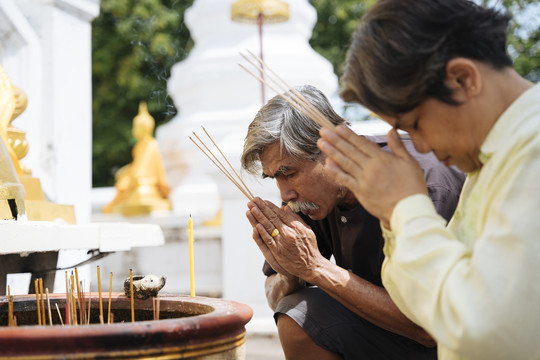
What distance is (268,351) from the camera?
4238 mm

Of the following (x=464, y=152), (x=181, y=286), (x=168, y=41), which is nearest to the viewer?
(x=464, y=152)

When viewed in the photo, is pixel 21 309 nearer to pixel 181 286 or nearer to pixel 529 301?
pixel 529 301

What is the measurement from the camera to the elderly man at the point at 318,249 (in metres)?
2.18

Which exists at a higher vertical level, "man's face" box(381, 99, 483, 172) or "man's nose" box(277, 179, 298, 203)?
"man's face" box(381, 99, 483, 172)

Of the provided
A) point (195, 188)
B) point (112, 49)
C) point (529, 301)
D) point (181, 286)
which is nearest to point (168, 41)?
point (112, 49)

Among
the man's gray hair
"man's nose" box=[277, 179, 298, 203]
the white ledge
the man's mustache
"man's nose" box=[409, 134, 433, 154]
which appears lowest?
the white ledge

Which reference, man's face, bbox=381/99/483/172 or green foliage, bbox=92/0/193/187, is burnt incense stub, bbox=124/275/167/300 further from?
green foliage, bbox=92/0/193/187

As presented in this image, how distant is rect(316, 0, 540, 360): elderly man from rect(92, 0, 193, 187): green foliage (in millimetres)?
12564

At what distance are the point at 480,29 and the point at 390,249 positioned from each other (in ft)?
1.71

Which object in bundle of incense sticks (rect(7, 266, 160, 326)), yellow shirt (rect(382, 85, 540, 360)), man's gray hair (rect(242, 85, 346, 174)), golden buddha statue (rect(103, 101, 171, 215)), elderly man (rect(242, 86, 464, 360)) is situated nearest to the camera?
yellow shirt (rect(382, 85, 540, 360))

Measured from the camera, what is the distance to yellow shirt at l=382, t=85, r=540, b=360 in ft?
3.86

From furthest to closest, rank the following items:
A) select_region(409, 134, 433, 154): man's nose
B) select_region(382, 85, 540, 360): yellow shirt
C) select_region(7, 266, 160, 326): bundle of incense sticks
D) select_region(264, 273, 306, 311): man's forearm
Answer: select_region(264, 273, 306, 311): man's forearm → select_region(7, 266, 160, 326): bundle of incense sticks → select_region(409, 134, 433, 154): man's nose → select_region(382, 85, 540, 360): yellow shirt

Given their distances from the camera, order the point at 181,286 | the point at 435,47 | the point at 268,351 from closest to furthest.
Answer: the point at 435,47
the point at 268,351
the point at 181,286

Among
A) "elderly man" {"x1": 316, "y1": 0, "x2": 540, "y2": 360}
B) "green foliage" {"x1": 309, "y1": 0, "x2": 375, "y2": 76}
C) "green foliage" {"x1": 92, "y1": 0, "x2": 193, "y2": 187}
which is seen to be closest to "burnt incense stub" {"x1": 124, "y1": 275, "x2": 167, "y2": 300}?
"elderly man" {"x1": 316, "y1": 0, "x2": 540, "y2": 360}
